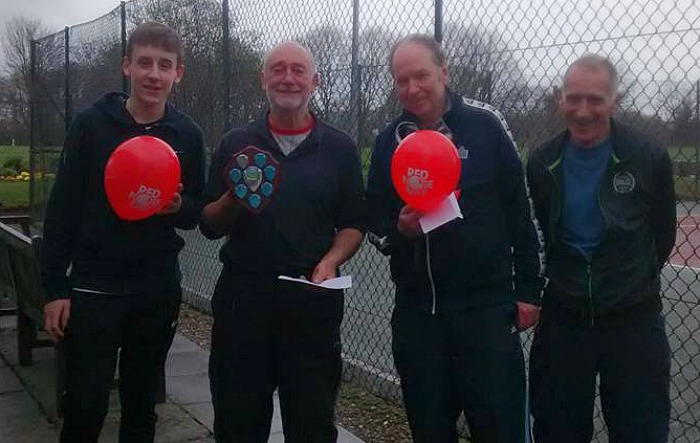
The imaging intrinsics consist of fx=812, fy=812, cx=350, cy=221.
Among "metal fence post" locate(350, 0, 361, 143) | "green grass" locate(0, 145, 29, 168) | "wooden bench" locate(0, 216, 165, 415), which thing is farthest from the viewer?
"green grass" locate(0, 145, 29, 168)

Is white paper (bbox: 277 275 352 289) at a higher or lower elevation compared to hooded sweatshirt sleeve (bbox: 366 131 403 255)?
lower

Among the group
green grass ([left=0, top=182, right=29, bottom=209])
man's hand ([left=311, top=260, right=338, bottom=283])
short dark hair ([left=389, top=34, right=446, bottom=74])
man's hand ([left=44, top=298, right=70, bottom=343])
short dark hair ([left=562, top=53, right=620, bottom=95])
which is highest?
short dark hair ([left=389, top=34, right=446, bottom=74])

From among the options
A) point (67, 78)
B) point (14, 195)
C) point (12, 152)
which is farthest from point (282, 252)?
point (12, 152)

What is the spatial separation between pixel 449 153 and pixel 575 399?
98cm

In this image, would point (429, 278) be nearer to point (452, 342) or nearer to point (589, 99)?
point (452, 342)

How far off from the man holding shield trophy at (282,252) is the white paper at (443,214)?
423 mm

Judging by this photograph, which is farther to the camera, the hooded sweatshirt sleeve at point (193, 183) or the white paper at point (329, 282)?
the hooded sweatshirt sleeve at point (193, 183)

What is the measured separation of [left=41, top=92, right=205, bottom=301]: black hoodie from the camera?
316 cm

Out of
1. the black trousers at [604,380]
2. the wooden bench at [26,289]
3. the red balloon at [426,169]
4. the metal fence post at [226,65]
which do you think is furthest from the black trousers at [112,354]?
the metal fence post at [226,65]

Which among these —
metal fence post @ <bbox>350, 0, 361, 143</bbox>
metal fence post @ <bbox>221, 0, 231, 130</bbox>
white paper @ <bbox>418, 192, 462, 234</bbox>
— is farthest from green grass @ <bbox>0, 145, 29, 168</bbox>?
white paper @ <bbox>418, 192, 462, 234</bbox>

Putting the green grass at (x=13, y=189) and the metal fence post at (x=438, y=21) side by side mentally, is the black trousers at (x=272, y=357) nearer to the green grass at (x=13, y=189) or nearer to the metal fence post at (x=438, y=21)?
the metal fence post at (x=438, y=21)

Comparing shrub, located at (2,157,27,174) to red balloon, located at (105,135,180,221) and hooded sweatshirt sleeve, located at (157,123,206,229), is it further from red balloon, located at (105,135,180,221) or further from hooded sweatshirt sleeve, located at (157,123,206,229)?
red balloon, located at (105,135,180,221)

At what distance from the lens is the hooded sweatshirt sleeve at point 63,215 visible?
10.3ft

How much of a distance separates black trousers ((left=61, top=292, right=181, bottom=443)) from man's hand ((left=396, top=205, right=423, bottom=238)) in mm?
1046
